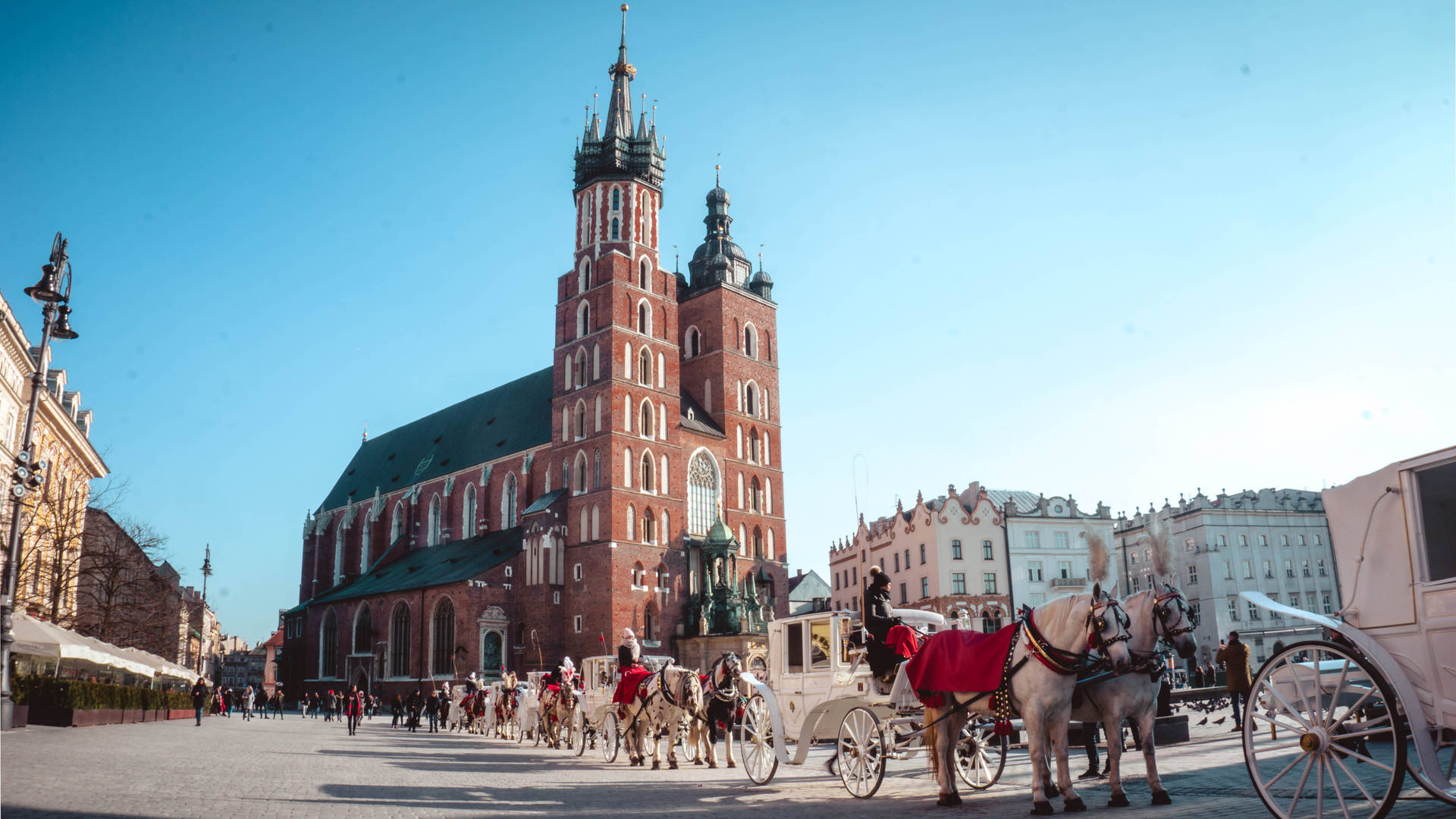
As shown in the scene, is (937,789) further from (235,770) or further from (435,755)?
(435,755)

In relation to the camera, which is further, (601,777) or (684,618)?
(684,618)

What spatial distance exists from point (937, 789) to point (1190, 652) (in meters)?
4.06

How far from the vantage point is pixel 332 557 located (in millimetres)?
66938

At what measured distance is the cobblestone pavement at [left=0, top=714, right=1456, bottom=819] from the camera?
28.7ft

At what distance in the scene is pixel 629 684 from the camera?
50.1ft

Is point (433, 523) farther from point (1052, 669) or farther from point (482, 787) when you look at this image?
point (1052, 669)

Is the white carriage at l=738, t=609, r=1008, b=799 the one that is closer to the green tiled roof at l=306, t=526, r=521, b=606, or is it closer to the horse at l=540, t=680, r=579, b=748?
the horse at l=540, t=680, r=579, b=748

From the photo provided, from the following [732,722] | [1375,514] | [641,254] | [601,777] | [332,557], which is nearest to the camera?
[1375,514]

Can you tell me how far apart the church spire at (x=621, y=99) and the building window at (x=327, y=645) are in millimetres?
31347

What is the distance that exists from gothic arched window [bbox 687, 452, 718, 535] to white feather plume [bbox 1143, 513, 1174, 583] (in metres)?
31.5

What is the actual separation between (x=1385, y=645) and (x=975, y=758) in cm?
497

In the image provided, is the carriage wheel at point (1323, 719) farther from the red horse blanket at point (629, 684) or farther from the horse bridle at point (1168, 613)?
the red horse blanket at point (629, 684)

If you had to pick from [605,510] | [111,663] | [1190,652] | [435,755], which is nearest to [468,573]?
[605,510]

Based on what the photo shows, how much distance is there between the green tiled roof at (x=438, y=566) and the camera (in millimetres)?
47594
